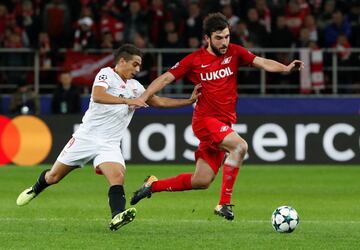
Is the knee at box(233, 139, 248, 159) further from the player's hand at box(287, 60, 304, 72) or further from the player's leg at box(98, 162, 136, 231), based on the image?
the player's leg at box(98, 162, 136, 231)

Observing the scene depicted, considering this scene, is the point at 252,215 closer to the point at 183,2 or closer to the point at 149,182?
the point at 149,182

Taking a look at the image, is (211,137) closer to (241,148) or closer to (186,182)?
(241,148)

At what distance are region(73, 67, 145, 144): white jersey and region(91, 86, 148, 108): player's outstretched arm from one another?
5.9 inches

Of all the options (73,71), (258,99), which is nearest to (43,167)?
(73,71)

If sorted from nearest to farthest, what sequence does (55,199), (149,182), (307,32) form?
(149,182)
(55,199)
(307,32)

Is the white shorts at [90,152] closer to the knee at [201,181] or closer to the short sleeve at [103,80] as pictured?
the short sleeve at [103,80]

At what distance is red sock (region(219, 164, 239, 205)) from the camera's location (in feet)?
37.0

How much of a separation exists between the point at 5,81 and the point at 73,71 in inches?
57.8

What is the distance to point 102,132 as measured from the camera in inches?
437

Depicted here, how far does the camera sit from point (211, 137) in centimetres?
1168

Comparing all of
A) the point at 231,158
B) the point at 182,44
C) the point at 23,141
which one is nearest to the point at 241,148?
the point at 231,158

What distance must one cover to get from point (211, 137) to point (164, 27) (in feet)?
36.9

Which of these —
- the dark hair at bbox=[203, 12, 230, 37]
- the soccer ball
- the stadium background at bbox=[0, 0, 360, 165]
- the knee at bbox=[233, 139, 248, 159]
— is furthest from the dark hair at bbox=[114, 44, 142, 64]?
the stadium background at bbox=[0, 0, 360, 165]

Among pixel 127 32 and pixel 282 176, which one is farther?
pixel 127 32
